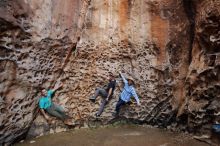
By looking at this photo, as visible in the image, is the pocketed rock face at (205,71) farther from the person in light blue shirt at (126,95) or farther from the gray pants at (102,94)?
the gray pants at (102,94)

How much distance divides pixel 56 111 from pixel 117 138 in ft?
6.16

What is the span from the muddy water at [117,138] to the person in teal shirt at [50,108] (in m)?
0.45

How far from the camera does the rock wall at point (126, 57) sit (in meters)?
8.30

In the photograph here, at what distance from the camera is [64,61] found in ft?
30.5

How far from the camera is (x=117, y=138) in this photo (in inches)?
330

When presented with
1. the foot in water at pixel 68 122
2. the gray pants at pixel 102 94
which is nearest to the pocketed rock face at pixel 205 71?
the gray pants at pixel 102 94

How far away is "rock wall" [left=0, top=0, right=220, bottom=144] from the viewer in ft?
27.2

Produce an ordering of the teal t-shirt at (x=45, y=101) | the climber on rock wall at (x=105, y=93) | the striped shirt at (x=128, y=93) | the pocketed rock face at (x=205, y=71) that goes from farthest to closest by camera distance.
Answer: the climber on rock wall at (x=105, y=93), the striped shirt at (x=128, y=93), the teal t-shirt at (x=45, y=101), the pocketed rock face at (x=205, y=71)

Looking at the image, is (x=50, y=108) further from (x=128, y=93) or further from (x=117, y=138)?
(x=128, y=93)

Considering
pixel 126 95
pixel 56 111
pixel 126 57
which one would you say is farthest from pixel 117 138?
pixel 126 57

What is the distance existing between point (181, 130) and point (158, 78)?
1.61 m

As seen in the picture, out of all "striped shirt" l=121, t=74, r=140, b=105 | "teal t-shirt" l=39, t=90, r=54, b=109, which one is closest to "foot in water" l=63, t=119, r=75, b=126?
"teal t-shirt" l=39, t=90, r=54, b=109

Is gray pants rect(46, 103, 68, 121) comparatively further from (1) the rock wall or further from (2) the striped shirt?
(2) the striped shirt

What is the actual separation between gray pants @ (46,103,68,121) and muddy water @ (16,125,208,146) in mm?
479
